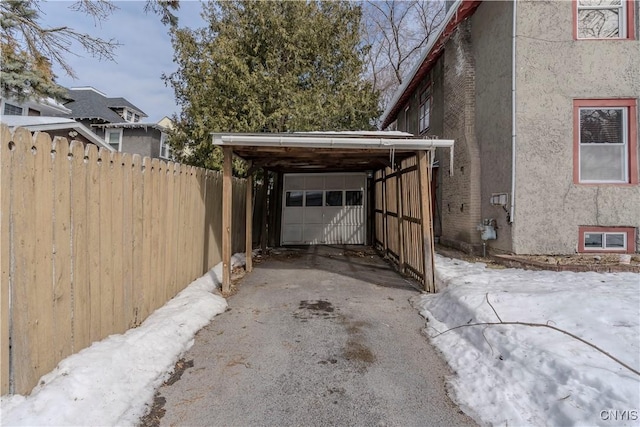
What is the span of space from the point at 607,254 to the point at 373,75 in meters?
21.8

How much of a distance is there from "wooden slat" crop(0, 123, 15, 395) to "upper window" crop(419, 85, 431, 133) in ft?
38.3

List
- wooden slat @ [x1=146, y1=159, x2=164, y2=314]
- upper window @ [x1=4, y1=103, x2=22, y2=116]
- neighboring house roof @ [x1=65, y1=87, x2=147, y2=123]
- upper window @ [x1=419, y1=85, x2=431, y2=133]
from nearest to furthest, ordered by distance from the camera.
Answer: wooden slat @ [x1=146, y1=159, x2=164, y2=314]
upper window @ [x1=419, y1=85, x2=431, y2=133]
upper window @ [x1=4, y1=103, x2=22, y2=116]
neighboring house roof @ [x1=65, y1=87, x2=147, y2=123]

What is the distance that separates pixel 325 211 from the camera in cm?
1346

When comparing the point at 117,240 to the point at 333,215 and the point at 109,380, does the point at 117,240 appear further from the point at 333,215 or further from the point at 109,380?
the point at 333,215

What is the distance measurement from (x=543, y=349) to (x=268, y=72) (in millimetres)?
11039

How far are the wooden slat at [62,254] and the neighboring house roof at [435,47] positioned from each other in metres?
8.87

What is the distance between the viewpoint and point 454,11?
8.83 metres

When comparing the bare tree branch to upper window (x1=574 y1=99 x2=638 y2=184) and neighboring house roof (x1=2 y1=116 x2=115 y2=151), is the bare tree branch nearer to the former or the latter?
upper window (x1=574 y1=99 x2=638 y2=184)

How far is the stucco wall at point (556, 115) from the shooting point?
23.0 feet

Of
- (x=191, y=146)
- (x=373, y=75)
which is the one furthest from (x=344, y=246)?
(x=373, y=75)

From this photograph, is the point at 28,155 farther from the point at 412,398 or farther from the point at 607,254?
the point at 607,254

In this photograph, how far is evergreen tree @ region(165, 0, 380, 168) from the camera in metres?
11.4

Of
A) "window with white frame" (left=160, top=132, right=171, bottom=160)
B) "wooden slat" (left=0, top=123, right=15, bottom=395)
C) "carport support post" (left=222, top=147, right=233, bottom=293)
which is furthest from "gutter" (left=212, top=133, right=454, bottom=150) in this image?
"window with white frame" (left=160, top=132, right=171, bottom=160)

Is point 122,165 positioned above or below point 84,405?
above
